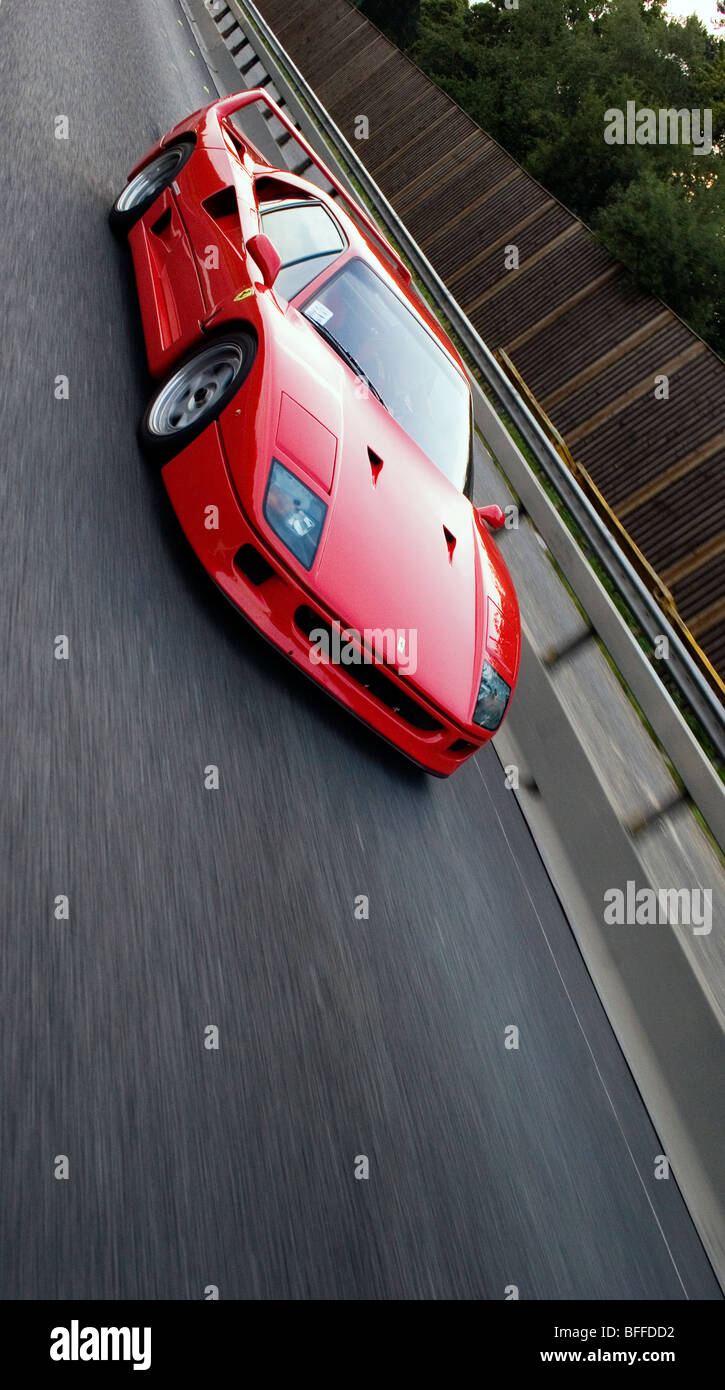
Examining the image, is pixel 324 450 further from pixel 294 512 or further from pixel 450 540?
pixel 450 540

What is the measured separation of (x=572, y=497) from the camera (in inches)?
362

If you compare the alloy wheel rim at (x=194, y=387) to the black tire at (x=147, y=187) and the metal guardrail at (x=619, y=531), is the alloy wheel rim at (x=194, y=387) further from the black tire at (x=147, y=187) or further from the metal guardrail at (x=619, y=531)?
the metal guardrail at (x=619, y=531)

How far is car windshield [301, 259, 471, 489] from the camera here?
5512 mm

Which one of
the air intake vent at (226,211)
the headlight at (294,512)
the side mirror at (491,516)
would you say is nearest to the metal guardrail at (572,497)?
the side mirror at (491,516)

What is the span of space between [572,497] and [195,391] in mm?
4820

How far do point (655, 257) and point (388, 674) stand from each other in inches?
644

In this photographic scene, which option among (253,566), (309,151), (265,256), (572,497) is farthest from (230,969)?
(309,151)

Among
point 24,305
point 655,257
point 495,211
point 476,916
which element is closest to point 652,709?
point 476,916

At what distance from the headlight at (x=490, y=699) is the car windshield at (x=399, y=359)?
1186 mm

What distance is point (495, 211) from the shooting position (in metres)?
20.4

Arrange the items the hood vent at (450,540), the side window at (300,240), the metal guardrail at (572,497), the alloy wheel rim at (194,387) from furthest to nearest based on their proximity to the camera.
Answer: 1. the metal guardrail at (572,497)
2. the side window at (300,240)
3. the hood vent at (450,540)
4. the alloy wheel rim at (194,387)

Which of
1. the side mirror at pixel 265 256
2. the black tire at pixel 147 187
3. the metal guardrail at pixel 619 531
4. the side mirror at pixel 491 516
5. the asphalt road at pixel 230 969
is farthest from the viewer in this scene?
the metal guardrail at pixel 619 531

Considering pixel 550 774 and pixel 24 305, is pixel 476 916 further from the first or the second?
pixel 24 305

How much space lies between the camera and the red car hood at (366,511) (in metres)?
4.62
